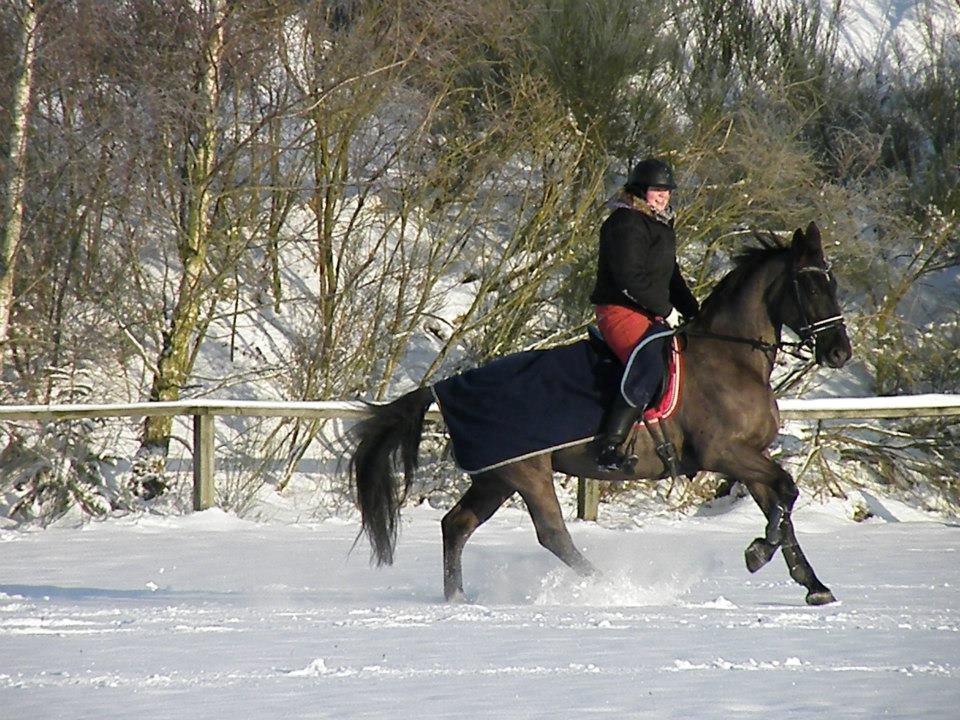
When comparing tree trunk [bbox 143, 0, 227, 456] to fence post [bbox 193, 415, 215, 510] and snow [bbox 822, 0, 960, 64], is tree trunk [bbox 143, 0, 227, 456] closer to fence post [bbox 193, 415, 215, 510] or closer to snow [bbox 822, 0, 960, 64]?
fence post [bbox 193, 415, 215, 510]

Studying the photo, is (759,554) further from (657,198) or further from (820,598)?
(657,198)

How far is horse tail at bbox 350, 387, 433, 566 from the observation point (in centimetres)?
719

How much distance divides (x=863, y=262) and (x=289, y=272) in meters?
6.45

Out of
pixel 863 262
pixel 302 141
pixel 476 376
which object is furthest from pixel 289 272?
pixel 476 376

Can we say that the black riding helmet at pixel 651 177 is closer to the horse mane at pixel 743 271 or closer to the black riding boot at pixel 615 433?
the horse mane at pixel 743 271

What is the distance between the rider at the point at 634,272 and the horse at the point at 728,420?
178mm

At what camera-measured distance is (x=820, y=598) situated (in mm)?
6223

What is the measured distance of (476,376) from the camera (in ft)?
23.1

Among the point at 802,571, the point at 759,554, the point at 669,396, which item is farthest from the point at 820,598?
the point at 669,396

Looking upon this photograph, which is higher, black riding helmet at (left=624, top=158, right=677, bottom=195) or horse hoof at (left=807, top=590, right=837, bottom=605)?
black riding helmet at (left=624, top=158, right=677, bottom=195)

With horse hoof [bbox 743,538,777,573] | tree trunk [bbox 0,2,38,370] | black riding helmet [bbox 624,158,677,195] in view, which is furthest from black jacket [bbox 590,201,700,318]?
tree trunk [bbox 0,2,38,370]

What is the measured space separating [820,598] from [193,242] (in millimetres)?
7791

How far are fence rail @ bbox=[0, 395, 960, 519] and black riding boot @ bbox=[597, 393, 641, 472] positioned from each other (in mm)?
3836

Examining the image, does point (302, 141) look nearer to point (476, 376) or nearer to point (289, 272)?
point (289, 272)
